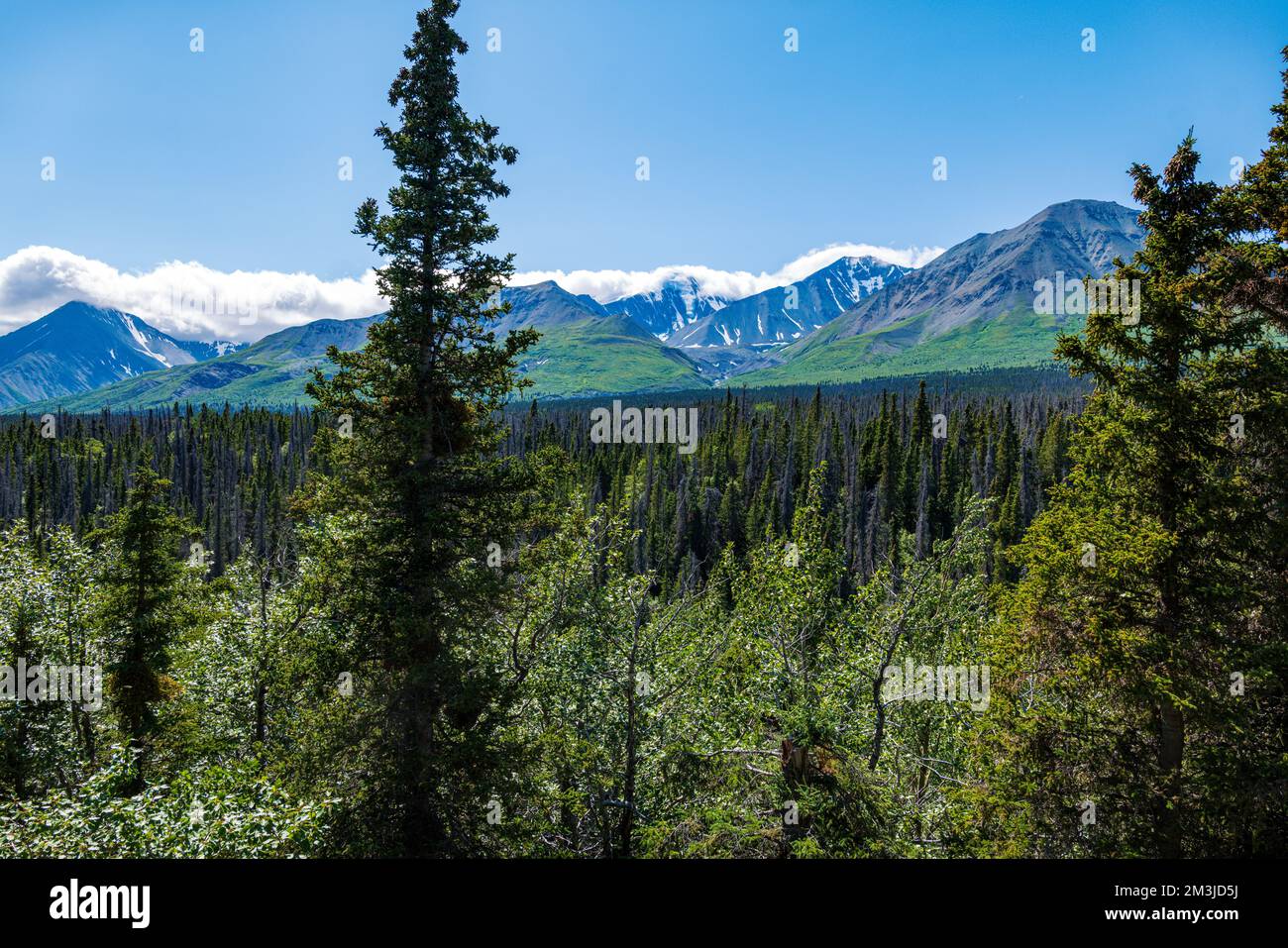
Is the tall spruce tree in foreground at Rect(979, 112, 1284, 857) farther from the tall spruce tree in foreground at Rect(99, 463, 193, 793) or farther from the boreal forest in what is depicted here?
the tall spruce tree in foreground at Rect(99, 463, 193, 793)

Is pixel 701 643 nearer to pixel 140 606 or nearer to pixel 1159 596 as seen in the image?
pixel 1159 596

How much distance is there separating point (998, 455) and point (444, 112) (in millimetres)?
92510

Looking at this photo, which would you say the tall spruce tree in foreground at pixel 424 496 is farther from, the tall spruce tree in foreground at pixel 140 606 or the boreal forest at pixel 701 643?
the tall spruce tree in foreground at pixel 140 606

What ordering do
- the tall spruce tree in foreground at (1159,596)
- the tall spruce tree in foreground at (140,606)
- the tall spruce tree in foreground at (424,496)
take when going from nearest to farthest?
the tall spruce tree in foreground at (1159,596), the tall spruce tree in foreground at (424,496), the tall spruce tree in foreground at (140,606)

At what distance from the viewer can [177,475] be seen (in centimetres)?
12300

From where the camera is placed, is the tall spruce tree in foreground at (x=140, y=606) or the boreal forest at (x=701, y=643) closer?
the boreal forest at (x=701, y=643)

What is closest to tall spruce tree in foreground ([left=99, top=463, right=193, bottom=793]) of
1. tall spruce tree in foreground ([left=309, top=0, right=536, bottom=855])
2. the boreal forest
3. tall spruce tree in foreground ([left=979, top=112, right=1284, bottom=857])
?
the boreal forest

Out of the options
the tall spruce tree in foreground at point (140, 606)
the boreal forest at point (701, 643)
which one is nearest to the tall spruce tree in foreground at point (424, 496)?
the boreal forest at point (701, 643)

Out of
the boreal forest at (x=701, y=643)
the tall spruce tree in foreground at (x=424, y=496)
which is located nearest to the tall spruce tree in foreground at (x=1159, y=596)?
the boreal forest at (x=701, y=643)

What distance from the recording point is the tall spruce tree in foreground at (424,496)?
13.2 meters

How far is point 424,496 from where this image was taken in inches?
535

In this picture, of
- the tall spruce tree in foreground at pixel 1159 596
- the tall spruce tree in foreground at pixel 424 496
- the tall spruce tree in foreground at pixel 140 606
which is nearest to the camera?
the tall spruce tree in foreground at pixel 1159 596
